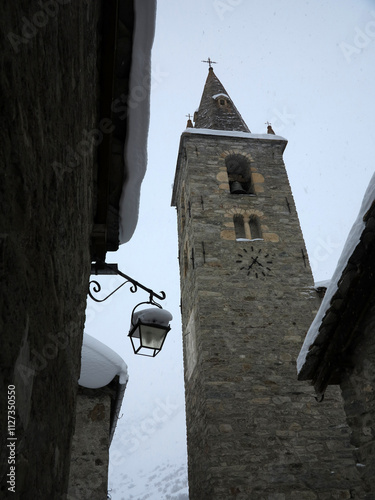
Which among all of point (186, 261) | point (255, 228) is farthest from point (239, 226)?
point (186, 261)

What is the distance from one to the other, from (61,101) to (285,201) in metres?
9.69

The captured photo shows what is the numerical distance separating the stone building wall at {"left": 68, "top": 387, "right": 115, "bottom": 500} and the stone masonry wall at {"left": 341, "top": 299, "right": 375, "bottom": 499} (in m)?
2.63

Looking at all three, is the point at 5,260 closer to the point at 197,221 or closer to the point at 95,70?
the point at 95,70

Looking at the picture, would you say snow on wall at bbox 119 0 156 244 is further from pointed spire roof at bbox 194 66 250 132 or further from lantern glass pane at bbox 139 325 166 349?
pointed spire roof at bbox 194 66 250 132

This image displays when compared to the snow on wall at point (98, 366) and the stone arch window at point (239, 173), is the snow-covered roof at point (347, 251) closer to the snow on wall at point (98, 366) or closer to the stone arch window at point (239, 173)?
the snow on wall at point (98, 366)

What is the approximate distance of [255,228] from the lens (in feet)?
33.2

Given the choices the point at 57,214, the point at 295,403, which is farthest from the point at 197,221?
the point at 57,214

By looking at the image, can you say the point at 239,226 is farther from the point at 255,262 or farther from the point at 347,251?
the point at 347,251

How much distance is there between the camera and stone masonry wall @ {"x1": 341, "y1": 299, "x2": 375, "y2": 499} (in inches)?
138

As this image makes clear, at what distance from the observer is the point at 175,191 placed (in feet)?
43.3

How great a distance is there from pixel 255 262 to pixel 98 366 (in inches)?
198

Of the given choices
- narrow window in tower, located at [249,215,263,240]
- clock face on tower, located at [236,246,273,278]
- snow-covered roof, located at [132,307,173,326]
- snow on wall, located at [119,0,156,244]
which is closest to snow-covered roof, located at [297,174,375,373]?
snow-covered roof, located at [132,307,173,326]

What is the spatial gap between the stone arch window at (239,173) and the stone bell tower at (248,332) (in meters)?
0.03

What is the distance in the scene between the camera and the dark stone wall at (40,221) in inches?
33.4
